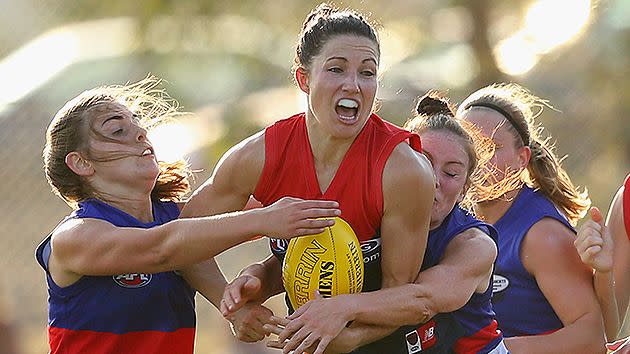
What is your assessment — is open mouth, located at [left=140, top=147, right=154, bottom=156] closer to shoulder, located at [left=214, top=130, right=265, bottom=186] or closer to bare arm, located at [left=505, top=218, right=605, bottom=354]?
shoulder, located at [left=214, top=130, right=265, bottom=186]

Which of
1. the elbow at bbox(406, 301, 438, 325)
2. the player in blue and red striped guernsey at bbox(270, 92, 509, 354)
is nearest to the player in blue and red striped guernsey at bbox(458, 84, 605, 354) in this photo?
the player in blue and red striped guernsey at bbox(270, 92, 509, 354)

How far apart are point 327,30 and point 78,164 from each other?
0.99 meters

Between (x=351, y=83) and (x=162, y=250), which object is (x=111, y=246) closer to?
(x=162, y=250)

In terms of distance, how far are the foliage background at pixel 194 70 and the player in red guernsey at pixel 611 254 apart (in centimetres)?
315

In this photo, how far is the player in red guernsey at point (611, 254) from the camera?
4746 millimetres

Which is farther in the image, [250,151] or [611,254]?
[611,254]

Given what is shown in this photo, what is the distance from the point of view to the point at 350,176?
4031 mm

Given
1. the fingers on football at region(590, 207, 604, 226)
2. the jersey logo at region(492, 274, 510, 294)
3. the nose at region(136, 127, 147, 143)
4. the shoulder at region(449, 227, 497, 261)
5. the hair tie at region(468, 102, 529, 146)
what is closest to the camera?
the shoulder at region(449, 227, 497, 261)

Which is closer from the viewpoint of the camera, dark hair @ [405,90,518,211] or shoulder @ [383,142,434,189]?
shoulder @ [383,142,434,189]

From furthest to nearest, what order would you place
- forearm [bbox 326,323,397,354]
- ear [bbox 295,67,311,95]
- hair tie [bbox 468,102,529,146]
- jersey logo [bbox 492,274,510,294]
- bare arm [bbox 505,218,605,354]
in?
hair tie [bbox 468,102,529,146] < jersey logo [bbox 492,274,510,294] < bare arm [bbox 505,218,605,354] < ear [bbox 295,67,311,95] < forearm [bbox 326,323,397,354]

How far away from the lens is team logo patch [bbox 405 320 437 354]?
4305mm

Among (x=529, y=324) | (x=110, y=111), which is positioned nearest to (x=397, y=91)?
(x=529, y=324)

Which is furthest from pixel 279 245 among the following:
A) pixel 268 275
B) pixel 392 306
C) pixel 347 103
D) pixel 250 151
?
pixel 347 103

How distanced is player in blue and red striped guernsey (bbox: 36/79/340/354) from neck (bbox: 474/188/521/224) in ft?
4.29
